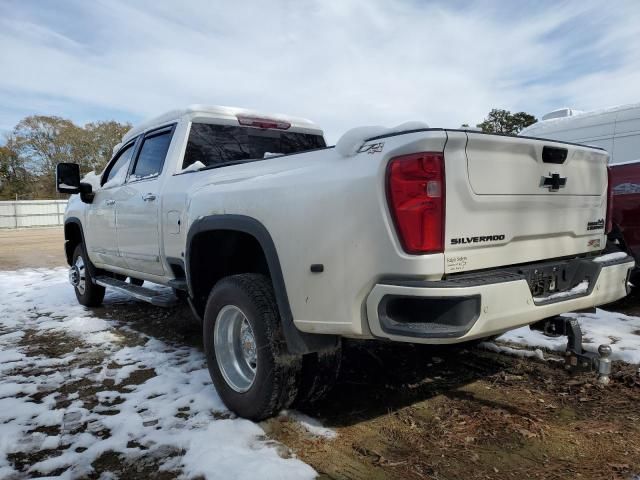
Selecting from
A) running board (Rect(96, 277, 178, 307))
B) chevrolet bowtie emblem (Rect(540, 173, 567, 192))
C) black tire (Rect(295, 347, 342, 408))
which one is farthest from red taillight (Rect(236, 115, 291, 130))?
chevrolet bowtie emblem (Rect(540, 173, 567, 192))

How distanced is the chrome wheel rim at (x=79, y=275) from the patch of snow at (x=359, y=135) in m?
5.18

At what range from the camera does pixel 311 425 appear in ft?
9.43

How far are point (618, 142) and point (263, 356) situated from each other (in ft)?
20.4

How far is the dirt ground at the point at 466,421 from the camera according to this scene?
2.42 metres

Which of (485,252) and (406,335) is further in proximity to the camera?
(485,252)

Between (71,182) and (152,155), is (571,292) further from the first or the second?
(71,182)

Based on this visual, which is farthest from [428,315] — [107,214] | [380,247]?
[107,214]

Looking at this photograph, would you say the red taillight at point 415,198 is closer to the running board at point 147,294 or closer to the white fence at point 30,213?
the running board at point 147,294

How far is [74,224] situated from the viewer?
21.4 ft

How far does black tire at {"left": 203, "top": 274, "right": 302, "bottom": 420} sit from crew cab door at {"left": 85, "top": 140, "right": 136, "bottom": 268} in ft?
8.95

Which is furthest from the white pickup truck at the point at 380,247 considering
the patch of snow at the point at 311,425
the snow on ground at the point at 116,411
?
the snow on ground at the point at 116,411

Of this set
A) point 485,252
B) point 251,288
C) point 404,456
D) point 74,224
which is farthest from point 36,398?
point 74,224

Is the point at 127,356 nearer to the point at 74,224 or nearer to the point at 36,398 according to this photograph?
the point at 36,398

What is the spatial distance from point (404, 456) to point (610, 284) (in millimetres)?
1583
